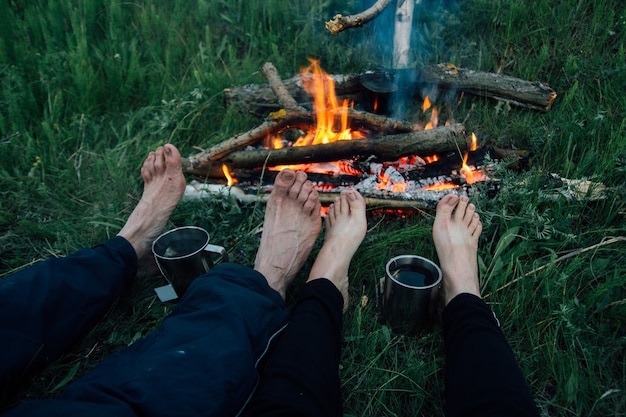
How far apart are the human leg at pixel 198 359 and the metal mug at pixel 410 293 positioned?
0.49 meters

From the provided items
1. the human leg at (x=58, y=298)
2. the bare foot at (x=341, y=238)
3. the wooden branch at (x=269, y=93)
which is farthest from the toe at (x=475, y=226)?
the human leg at (x=58, y=298)

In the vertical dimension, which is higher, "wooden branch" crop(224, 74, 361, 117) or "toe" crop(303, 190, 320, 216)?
"wooden branch" crop(224, 74, 361, 117)

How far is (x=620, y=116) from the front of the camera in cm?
293

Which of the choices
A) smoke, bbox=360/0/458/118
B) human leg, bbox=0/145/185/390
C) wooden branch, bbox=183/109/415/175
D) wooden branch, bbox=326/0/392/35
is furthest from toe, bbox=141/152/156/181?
smoke, bbox=360/0/458/118

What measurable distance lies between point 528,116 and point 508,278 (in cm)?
144

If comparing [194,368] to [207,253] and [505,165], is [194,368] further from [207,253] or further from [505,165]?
[505,165]

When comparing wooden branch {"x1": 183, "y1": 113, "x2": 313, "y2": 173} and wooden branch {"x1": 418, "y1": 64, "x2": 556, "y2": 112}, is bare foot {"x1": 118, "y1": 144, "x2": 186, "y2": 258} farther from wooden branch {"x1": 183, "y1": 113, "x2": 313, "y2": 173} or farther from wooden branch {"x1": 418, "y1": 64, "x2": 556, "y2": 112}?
wooden branch {"x1": 418, "y1": 64, "x2": 556, "y2": 112}

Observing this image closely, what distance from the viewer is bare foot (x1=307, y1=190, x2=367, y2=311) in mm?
2184

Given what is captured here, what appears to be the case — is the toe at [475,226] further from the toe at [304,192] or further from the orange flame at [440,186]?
the toe at [304,192]

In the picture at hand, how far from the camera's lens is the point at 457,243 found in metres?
2.23

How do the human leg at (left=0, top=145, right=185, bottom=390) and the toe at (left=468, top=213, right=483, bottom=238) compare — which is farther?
the toe at (left=468, top=213, right=483, bottom=238)

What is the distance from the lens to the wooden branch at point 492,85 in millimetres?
3102

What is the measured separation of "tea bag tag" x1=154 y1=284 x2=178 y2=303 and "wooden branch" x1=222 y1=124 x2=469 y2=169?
916mm

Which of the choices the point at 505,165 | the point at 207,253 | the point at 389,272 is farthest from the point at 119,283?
the point at 505,165
